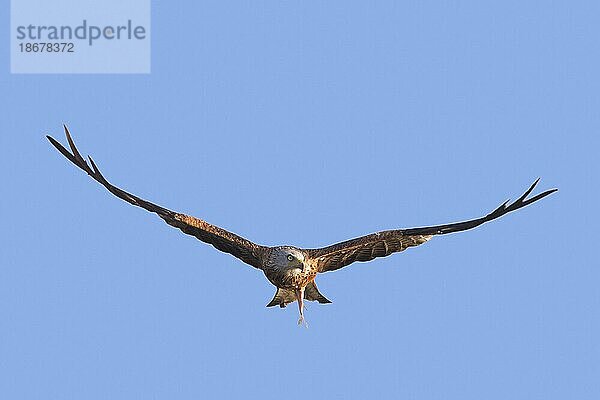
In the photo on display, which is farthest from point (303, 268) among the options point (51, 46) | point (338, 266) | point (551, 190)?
point (51, 46)

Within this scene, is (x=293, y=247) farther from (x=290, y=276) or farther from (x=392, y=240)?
(x=392, y=240)

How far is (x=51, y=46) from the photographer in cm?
1444

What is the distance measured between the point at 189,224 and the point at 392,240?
→ 8.07 feet

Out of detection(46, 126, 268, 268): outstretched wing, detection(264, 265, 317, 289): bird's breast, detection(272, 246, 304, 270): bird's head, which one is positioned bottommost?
detection(264, 265, 317, 289): bird's breast

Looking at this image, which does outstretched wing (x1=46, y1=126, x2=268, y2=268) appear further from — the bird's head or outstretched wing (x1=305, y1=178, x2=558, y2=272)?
outstretched wing (x1=305, y1=178, x2=558, y2=272)

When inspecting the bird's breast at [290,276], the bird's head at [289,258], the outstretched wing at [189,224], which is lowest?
the bird's breast at [290,276]

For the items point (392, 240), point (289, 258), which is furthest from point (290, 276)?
point (392, 240)

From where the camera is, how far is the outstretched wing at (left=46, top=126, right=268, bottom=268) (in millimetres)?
14578

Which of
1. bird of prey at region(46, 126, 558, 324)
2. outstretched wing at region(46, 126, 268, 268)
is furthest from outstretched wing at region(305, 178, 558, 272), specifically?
outstretched wing at region(46, 126, 268, 268)

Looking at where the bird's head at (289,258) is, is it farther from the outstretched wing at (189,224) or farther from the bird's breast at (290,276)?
the outstretched wing at (189,224)

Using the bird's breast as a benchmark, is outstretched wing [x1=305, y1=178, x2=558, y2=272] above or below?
above

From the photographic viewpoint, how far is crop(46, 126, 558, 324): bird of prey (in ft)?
47.4

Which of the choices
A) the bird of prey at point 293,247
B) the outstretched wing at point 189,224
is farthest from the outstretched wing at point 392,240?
the outstretched wing at point 189,224

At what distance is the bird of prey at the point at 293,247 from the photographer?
14.5 metres
